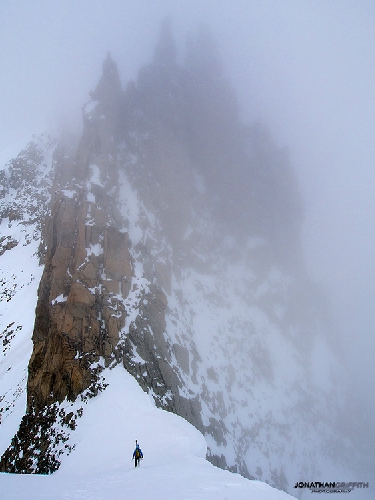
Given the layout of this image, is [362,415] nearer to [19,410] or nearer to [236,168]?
[236,168]

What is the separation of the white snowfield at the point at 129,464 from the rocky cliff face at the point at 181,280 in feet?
5.80

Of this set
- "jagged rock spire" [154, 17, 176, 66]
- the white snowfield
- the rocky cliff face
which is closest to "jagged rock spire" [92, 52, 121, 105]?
the rocky cliff face

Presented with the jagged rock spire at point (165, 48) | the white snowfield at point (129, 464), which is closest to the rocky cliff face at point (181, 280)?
the jagged rock spire at point (165, 48)

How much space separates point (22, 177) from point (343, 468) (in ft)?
251

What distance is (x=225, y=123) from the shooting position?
66.9m

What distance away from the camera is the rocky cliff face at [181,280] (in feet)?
79.6

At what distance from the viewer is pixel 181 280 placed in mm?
43156

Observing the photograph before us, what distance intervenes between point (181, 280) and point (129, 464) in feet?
102

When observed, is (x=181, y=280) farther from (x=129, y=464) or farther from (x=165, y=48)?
(x=165, y=48)

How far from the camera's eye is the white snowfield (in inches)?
301

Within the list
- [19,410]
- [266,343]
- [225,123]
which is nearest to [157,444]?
[19,410]

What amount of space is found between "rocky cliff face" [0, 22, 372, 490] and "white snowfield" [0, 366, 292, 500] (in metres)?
1.77

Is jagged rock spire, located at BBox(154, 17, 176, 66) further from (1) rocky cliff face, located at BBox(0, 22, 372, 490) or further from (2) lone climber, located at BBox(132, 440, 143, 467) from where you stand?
(2) lone climber, located at BBox(132, 440, 143, 467)

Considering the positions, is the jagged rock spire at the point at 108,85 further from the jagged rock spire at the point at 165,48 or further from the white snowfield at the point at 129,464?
the white snowfield at the point at 129,464
